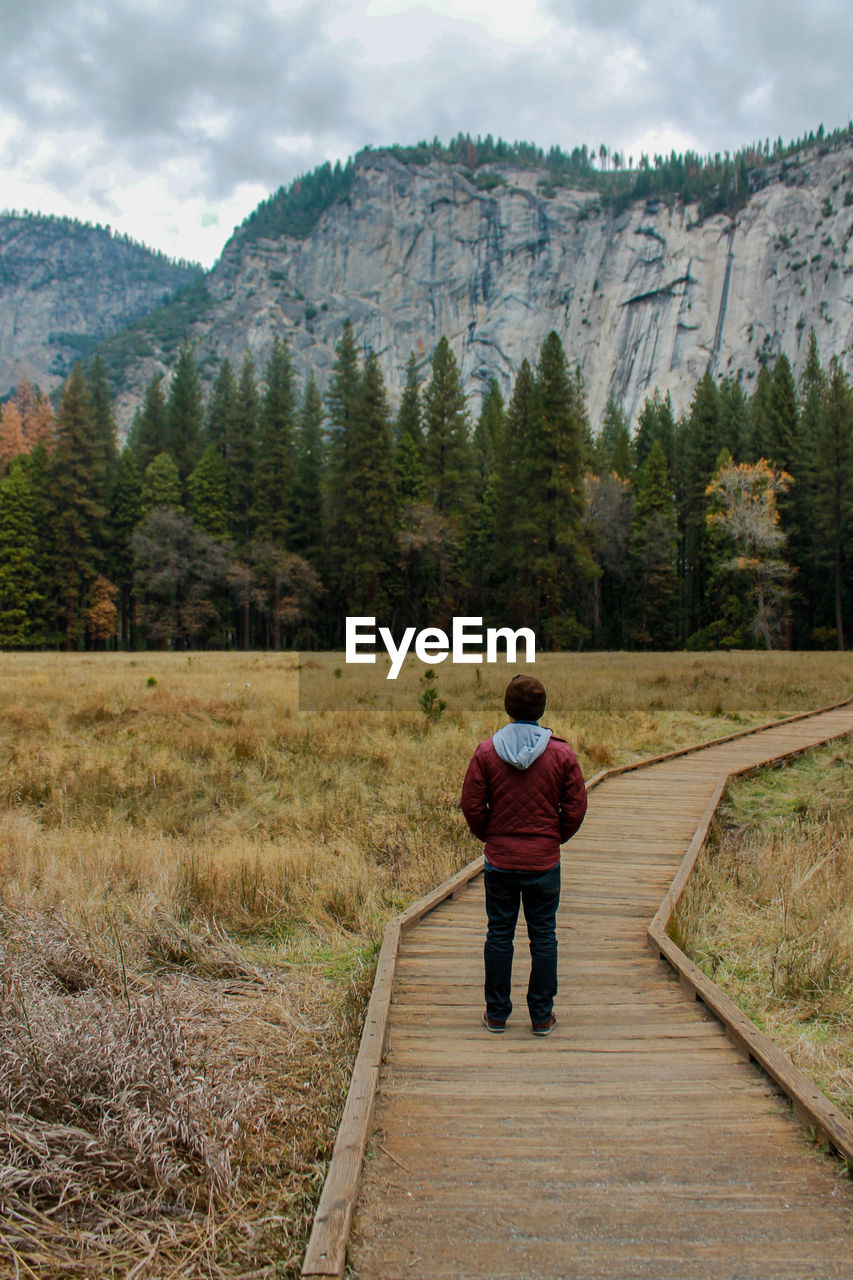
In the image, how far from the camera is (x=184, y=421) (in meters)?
60.0

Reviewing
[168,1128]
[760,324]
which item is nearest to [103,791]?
[168,1128]

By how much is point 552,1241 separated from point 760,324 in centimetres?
12470

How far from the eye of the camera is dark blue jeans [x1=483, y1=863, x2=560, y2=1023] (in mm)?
4082

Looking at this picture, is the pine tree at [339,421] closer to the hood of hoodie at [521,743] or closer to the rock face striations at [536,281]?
the hood of hoodie at [521,743]

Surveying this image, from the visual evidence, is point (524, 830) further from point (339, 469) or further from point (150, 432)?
point (150, 432)

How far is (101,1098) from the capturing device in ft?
10.8

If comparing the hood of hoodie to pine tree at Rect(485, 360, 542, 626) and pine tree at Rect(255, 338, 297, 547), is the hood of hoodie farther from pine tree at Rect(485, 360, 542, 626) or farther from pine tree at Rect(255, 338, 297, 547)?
pine tree at Rect(255, 338, 297, 547)

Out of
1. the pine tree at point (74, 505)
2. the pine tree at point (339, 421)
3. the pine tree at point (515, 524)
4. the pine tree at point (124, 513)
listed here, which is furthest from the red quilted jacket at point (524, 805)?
the pine tree at point (124, 513)

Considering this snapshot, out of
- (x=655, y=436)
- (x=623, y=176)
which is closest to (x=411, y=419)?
(x=655, y=436)

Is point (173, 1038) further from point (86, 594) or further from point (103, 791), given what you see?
point (86, 594)

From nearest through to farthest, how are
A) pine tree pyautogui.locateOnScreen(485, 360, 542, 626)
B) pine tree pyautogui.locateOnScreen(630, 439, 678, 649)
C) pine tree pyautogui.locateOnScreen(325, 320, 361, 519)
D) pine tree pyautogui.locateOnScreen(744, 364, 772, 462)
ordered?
pine tree pyautogui.locateOnScreen(485, 360, 542, 626)
pine tree pyautogui.locateOnScreen(325, 320, 361, 519)
pine tree pyautogui.locateOnScreen(744, 364, 772, 462)
pine tree pyautogui.locateOnScreen(630, 439, 678, 649)

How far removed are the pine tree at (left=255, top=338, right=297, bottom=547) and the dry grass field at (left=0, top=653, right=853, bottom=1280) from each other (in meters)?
38.7

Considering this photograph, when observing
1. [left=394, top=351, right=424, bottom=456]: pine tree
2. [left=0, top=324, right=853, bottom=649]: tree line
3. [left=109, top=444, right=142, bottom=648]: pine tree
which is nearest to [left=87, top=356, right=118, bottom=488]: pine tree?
[left=0, top=324, right=853, bottom=649]: tree line

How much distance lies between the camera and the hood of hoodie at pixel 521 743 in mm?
4051
